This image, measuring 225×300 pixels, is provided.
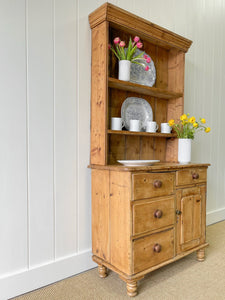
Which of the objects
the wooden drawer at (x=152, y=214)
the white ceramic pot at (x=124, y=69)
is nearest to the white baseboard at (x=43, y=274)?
the wooden drawer at (x=152, y=214)

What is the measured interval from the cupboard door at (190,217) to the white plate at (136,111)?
0.65 m

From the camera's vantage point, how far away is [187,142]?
1960 mm

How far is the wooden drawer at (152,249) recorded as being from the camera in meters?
1.46

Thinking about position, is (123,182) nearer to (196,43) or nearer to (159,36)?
(159,36)

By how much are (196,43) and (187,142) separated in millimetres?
1335

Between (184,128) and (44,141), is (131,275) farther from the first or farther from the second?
(184,128)

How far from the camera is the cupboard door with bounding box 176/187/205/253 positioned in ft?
5.70

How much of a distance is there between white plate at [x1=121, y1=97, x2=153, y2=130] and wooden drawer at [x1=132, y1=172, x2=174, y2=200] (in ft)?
1.73

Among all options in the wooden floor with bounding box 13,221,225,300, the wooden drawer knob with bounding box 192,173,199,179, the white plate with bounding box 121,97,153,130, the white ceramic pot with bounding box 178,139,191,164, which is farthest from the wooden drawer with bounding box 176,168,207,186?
the wooden floor with bounding box 13,221,225,300

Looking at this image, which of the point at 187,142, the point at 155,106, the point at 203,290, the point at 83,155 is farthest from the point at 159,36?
the point at 203,290

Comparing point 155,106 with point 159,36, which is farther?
point 155,106

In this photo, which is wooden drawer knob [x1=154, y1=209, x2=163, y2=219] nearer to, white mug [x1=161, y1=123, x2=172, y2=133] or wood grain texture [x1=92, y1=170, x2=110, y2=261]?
wood grain texture [x1=92, y1=170, x2=110, y2=261]

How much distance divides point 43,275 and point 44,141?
87cm

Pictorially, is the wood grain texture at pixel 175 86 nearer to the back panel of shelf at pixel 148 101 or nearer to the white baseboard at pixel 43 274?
the back panel of shelf at pixel 148 101
